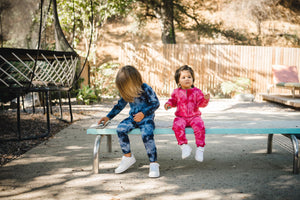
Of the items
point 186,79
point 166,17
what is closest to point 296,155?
point 186,79

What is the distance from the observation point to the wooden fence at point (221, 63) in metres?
10.1

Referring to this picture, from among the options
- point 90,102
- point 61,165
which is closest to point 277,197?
point 61,165

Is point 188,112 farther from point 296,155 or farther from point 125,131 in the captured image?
point 296,155

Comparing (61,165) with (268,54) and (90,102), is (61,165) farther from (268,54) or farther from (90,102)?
(268,54)

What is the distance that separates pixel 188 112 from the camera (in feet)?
8.29

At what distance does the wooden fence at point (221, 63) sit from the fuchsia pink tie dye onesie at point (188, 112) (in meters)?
7.41

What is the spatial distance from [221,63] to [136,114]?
8.60 m

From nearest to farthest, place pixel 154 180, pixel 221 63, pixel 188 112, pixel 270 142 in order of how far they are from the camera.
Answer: pixel 154 180, pixel 188 112, pixel 270 142, pixel 221 63

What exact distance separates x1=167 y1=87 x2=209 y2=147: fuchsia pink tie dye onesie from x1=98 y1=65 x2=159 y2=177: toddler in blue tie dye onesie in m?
0.24

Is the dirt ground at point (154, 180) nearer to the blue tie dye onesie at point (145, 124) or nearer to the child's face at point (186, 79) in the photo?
the blue tie dye onesie at point (145, 124)

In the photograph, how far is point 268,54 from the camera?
1017 centimetres

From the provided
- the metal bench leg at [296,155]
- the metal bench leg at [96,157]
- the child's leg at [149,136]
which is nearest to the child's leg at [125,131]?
the child's leg at [149,136]

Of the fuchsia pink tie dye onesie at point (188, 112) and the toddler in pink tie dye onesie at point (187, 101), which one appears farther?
the toddler in pink tie dye onesie at point (187, 101)

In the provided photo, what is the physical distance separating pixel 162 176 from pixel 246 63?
355 inches
